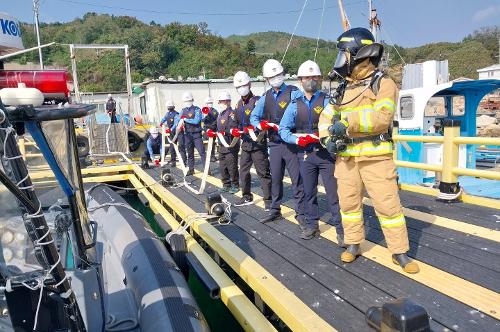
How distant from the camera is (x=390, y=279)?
337 centimetres

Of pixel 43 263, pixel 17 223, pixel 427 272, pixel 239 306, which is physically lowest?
pixel 239 306

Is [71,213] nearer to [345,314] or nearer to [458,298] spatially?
[345,314]

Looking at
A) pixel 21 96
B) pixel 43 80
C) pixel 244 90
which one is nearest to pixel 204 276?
pixel 43 80

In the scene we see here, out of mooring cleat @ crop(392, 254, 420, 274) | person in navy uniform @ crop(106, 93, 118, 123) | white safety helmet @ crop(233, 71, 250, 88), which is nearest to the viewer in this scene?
mooring cleat @ crop(392, 254, 420, 274)

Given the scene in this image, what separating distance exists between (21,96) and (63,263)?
1.36m

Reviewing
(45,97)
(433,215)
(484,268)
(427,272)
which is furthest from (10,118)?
(433,215)

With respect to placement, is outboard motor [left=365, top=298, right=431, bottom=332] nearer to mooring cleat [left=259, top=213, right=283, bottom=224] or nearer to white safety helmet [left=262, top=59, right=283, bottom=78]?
mooring cleat [left=259, top=213, right=283, bottom=224]

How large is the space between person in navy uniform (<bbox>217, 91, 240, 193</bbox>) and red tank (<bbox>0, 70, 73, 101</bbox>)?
5.26m

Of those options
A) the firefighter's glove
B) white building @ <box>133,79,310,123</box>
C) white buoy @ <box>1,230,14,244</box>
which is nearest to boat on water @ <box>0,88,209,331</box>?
white buoy @ <box>1,230,14,244</box>

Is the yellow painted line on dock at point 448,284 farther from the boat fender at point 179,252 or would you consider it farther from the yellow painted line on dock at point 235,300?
the boat fender at point 179,252

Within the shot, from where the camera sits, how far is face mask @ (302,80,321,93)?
14.3 ft

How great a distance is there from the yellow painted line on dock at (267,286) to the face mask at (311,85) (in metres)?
1.83

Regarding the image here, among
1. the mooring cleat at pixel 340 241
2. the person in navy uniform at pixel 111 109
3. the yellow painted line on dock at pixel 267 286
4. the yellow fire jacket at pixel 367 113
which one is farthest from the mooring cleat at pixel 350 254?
the person in navy uniform at pixel 111 109

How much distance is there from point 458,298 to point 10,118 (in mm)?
3031
